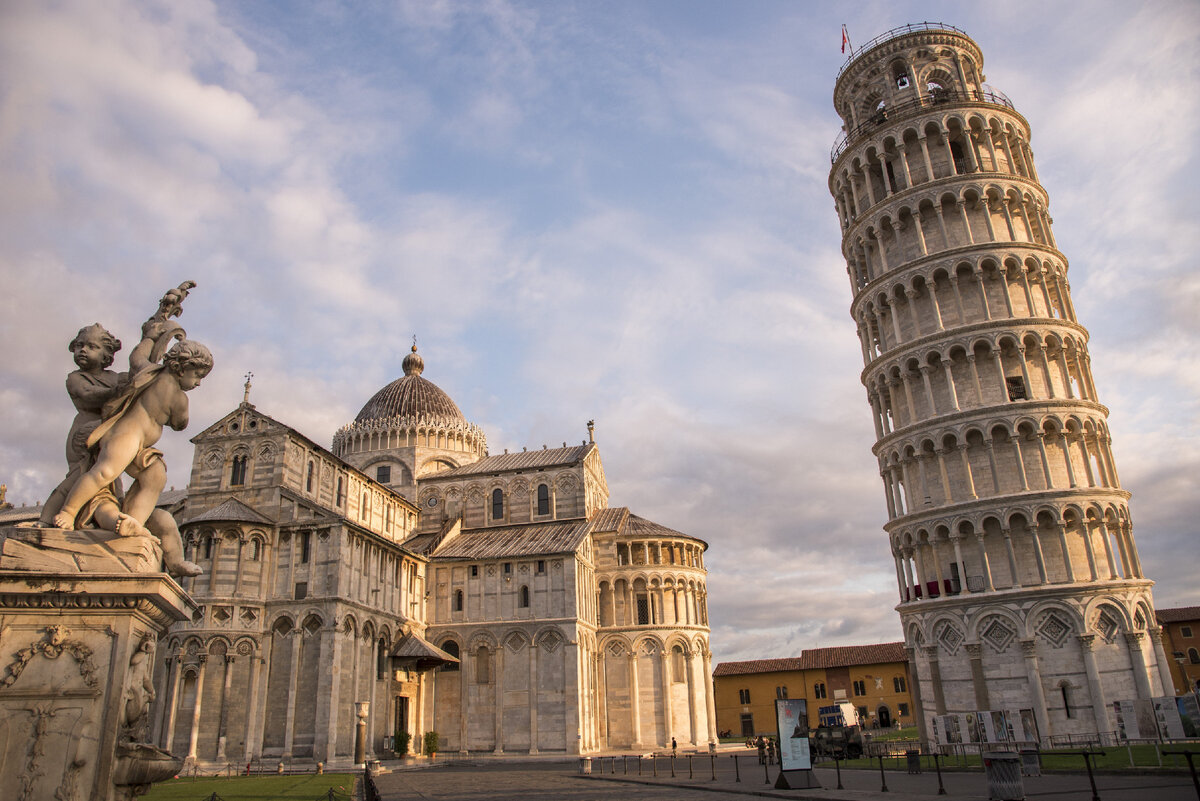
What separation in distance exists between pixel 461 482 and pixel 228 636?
21.1 meters

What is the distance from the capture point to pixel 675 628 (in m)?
47.4

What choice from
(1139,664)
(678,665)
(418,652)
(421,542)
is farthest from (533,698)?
(1139,664)

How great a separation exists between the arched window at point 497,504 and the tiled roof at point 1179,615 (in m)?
Answer: 56.8

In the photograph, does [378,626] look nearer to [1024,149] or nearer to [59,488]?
[59,488]

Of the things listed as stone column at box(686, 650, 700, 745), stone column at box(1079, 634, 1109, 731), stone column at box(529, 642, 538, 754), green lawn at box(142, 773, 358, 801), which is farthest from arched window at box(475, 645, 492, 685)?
stone column at box(1079, 634, 1109, 731)

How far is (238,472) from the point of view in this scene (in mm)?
38531

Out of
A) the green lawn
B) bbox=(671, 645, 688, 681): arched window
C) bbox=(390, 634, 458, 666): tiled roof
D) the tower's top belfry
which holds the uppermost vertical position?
the tower's top belfry

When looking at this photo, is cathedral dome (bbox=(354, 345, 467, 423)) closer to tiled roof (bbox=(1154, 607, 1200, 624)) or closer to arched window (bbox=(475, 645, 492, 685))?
arched window (bbox=(475, 645, 492, 685))

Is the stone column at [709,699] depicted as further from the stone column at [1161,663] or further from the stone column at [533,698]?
the stone column at [1161,663]

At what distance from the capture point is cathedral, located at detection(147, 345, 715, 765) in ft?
110

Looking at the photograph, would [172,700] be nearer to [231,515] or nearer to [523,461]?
[231,515]

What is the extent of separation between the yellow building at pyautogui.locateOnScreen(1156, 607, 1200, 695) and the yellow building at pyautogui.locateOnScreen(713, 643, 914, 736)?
2135 centimetres

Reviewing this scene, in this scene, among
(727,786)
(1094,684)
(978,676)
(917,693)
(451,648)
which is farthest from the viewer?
(451,648)

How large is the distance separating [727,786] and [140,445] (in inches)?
748
